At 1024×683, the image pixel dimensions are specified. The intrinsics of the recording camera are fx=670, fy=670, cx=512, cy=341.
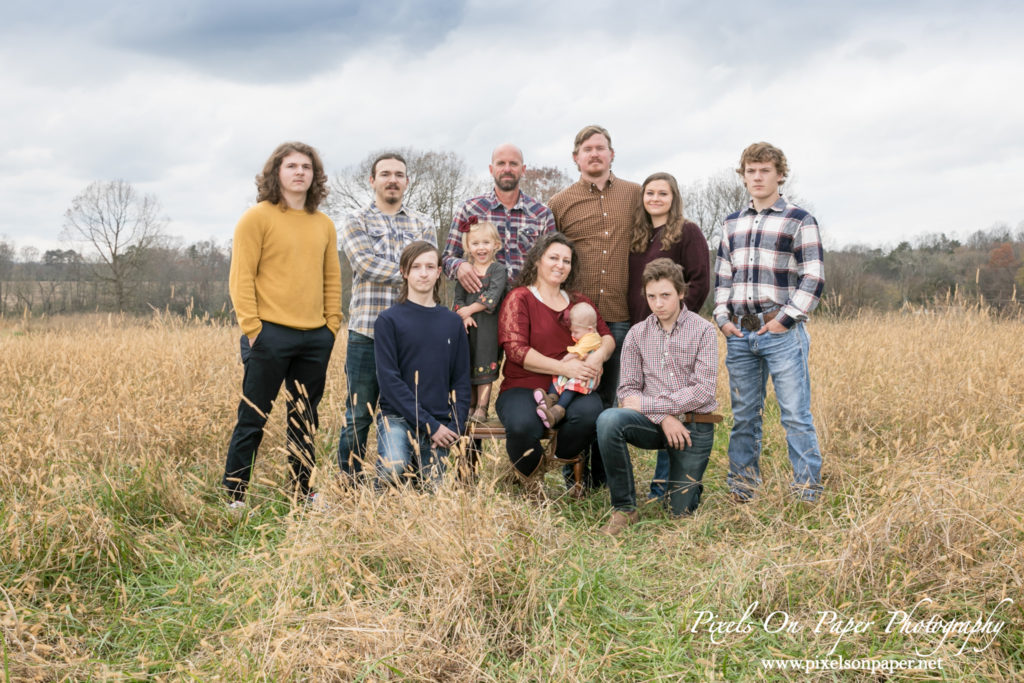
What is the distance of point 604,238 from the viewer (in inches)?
182

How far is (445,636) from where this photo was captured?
2.42m

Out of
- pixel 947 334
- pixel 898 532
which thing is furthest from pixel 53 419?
pixel 947 334

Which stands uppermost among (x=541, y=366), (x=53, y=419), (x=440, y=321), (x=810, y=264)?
(x=810, y=264)

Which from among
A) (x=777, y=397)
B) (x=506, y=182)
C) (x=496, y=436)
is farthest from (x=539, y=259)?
(x=777, y=397)

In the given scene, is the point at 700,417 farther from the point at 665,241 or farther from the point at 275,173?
the point at 275,173

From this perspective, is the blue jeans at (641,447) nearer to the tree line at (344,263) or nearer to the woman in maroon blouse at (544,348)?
the woman in maroon blouse at (544,348)

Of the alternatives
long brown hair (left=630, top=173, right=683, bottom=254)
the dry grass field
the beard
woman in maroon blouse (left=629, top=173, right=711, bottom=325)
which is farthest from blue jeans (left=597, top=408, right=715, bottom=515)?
the beard

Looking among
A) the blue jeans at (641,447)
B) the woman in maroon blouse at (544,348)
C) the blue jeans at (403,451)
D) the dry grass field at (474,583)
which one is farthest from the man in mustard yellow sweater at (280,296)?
the blue jeans at (641,447)

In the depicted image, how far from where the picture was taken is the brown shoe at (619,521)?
3.81 m

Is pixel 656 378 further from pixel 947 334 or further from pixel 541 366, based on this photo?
pixel 947 334

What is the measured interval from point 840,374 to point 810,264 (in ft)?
8.73

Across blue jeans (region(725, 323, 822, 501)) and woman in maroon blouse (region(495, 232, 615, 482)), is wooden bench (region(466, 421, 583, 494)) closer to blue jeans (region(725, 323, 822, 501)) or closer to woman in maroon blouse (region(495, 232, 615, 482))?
woman in maroon blouse (region(495, 232, 615, 482))

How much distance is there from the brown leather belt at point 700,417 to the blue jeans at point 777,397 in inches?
11.8

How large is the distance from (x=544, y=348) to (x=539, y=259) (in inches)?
23.0
